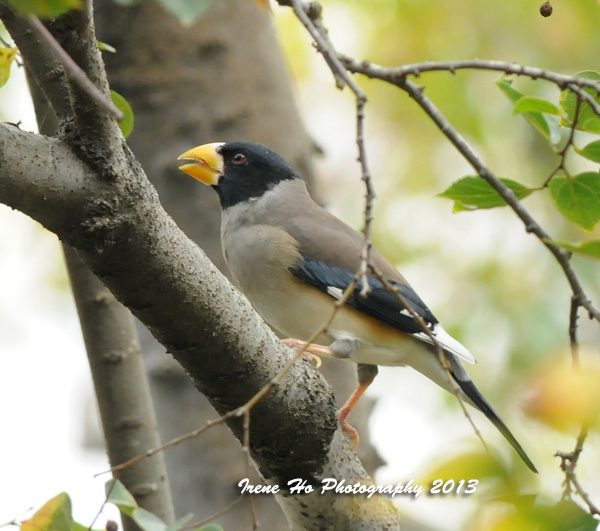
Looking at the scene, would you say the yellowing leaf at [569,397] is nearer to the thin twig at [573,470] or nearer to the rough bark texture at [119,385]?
the thin twig at [573,470]

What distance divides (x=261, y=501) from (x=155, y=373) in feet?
2.60

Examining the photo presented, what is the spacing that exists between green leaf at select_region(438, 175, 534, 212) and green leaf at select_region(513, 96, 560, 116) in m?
0.19

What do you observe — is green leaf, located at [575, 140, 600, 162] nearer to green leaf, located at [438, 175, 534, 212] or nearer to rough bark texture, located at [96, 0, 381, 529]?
green leaf, located at [438, 175, 534, 212]

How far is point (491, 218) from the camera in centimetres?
798

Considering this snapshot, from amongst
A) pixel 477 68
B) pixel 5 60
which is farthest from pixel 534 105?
pixel 5 60

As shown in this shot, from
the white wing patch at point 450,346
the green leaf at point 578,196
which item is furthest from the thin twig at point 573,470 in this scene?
the white wing patch at point 450,346

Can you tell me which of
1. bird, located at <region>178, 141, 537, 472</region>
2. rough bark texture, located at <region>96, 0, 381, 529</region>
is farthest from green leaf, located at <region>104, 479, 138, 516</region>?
rough bark texture, located at <region>96, 0, 381, 529</region>

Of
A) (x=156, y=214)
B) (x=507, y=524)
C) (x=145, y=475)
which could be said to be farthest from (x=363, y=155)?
(x=145, y=475)

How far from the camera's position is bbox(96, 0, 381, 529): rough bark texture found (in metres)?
4.29

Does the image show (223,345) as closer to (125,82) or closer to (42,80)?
(42,80)

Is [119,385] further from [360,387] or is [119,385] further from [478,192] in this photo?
[478,192]

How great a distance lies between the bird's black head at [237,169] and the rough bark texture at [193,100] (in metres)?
0.23

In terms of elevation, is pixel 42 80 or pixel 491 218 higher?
pixel 491 218

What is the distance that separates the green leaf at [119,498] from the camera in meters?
1.84
